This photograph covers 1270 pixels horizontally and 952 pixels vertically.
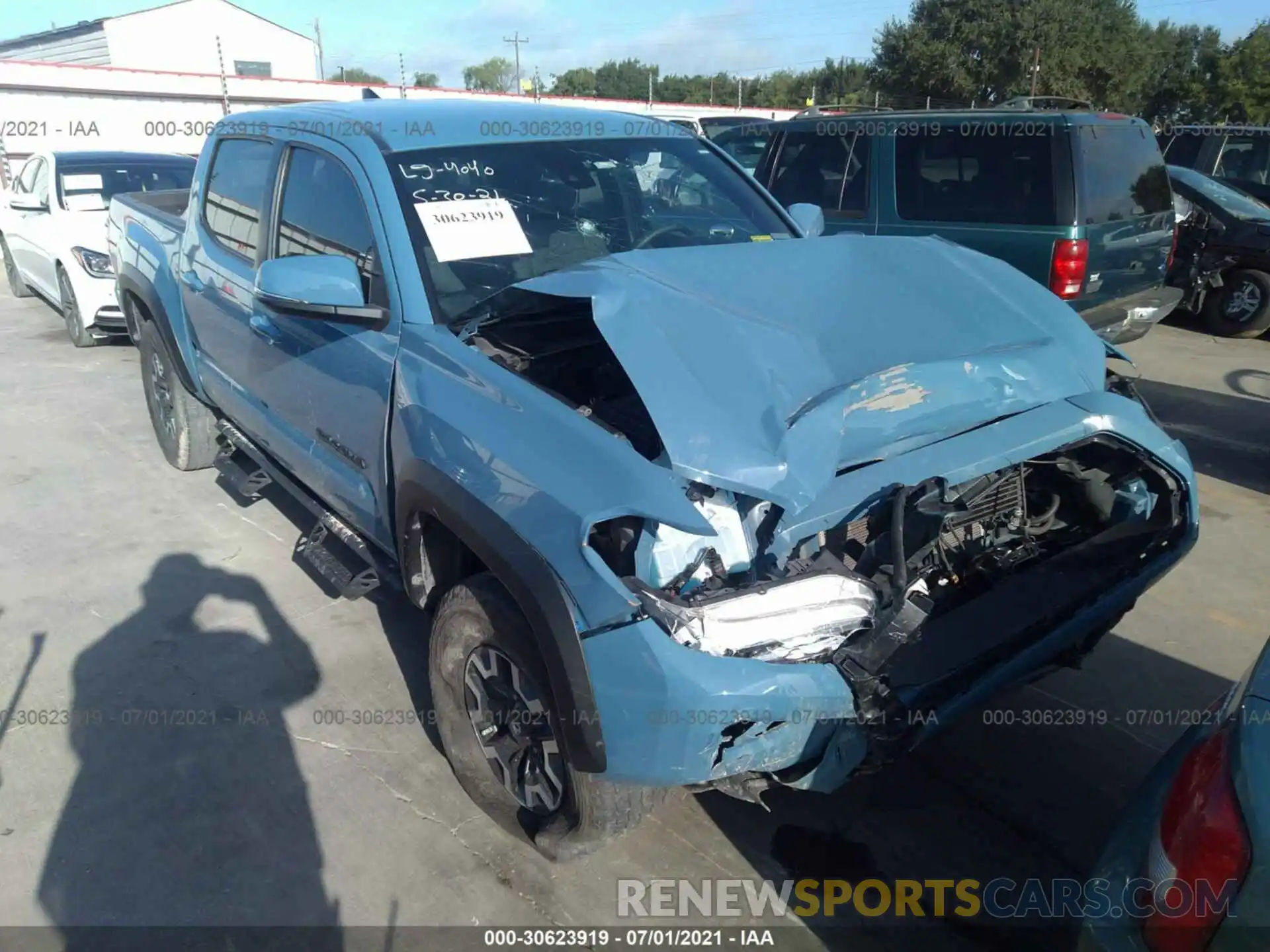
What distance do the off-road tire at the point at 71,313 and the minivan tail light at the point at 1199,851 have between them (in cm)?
914

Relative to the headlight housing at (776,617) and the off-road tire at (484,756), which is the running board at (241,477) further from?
the headlight housing at (776,617)

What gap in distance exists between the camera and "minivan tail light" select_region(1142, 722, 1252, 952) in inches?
56.7

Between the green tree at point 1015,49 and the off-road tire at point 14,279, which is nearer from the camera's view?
the off-road tire at point 14,279

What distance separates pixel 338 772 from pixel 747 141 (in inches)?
326

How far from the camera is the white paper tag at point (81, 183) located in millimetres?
8742

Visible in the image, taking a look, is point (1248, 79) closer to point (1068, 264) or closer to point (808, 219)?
point (1068, 264)

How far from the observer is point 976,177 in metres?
6.71

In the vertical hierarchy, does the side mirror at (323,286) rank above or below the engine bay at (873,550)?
above

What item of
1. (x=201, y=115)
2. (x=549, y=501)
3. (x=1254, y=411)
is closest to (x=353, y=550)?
(x=549, y=501)

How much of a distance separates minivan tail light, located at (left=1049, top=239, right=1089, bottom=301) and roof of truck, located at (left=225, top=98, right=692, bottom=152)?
11.0 ft

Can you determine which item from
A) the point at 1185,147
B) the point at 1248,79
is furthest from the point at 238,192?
the point at 1248,79

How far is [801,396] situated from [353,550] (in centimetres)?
195

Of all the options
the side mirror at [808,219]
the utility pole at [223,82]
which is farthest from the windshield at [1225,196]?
the utility pole at [223,82]

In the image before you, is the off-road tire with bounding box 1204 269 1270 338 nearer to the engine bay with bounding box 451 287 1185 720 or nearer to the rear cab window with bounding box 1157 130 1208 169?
A: the rear cab window with bounding box 1157 130 1208 169
